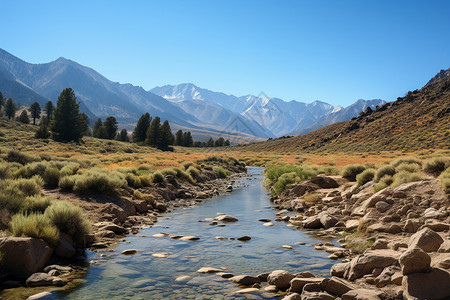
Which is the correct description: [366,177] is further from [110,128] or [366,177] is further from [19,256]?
[110,128]

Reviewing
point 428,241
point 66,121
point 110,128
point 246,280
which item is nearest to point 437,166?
point 428,241

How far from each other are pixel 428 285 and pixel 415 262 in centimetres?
45

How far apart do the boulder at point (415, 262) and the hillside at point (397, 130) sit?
65.0 metres

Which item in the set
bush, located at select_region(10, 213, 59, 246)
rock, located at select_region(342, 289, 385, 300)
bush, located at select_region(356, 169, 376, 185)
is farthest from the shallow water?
bush, located at select_region(356, 169, 376, 185)

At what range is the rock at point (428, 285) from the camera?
230 inches

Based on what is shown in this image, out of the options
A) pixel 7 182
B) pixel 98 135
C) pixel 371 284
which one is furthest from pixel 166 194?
pixel 98 135

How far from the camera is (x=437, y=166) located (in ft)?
50.4

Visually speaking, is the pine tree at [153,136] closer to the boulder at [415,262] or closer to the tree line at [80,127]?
the tree line at [80,127]

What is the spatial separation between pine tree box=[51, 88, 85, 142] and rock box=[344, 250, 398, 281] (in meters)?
79.4

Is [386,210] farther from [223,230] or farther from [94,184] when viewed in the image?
[94,184]

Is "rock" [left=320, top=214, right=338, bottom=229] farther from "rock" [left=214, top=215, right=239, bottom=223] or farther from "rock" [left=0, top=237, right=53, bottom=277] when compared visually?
"rock" [left=0, top=237, right=53, bottom=277]

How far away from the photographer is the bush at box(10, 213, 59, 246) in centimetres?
859

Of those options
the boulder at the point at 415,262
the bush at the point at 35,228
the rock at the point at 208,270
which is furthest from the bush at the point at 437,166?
the bush at the point at 35,228

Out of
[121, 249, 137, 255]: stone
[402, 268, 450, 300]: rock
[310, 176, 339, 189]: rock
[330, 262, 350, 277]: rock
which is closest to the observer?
[402, 268, 450, 300]: rock
